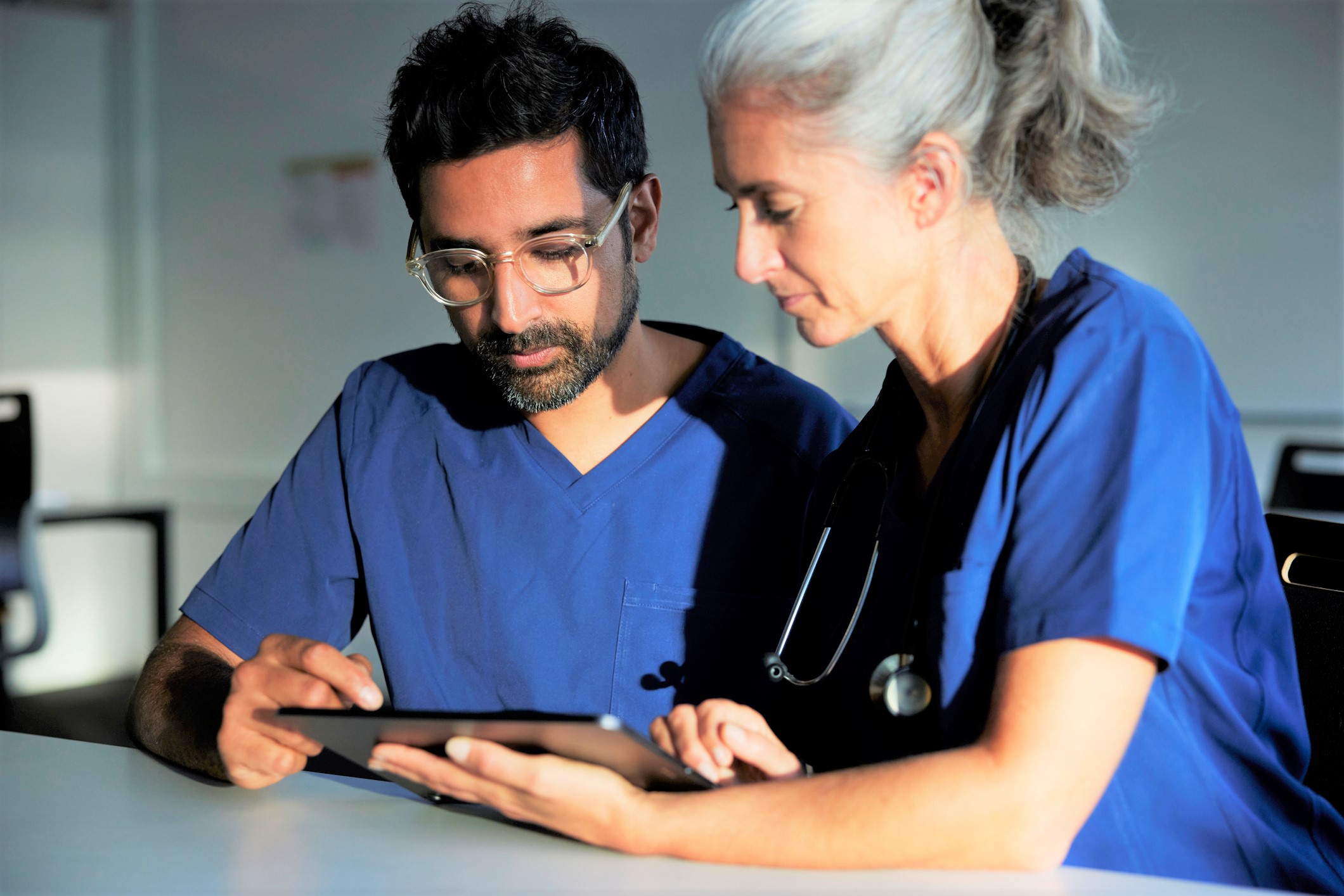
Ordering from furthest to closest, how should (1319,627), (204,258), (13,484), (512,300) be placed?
(204,258)
(13,484)
(512,300)
(1319,627)

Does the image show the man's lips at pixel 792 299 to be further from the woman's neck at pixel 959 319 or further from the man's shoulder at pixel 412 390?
the man's shoulder at pixel 412 390

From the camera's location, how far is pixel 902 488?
110 centimetres

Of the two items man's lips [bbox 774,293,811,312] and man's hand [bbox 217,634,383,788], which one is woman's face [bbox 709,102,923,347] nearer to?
man's lips [bbox 774,293,811,312]

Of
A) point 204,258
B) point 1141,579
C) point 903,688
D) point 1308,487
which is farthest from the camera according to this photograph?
point 204,258

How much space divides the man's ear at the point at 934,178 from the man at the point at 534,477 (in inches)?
19.6

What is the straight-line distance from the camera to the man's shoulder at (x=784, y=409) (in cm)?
140

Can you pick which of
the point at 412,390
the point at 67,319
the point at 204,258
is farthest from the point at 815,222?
the point at 67,319

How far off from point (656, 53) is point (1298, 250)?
184 centimetres

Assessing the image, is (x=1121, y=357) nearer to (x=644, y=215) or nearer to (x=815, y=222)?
(x=815, y=222)

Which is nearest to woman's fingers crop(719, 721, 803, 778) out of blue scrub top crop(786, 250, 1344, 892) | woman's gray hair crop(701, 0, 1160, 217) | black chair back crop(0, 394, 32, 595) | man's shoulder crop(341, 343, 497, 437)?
blue scrub top crop(786, 250, 1344, 892)

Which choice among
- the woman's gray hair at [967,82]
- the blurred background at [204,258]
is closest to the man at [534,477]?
the woman's gray hair at [967,82]

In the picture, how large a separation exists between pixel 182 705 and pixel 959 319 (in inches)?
31.4

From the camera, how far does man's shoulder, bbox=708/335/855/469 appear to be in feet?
4.59

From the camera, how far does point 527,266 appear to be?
1320 millimetres
